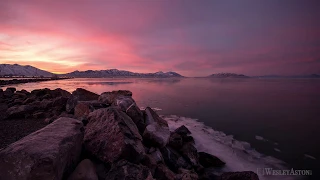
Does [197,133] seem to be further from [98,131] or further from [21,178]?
[21,178]

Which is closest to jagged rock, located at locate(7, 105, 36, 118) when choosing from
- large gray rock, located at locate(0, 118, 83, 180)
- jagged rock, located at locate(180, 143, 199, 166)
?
large gray rock, located at locate(0, 118, 83, 180)

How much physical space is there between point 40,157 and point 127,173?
159 cm

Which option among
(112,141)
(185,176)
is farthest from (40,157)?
(185,176)

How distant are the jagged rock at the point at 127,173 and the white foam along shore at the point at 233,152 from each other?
15.6 ft

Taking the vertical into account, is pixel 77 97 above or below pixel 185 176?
above

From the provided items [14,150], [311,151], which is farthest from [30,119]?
[311,151]

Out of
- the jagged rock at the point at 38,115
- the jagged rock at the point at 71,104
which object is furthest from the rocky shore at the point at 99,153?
the jagged rock at the point at 71,104

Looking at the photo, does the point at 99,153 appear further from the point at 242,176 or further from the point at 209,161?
the point at 209,161

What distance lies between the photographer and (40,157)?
300 centimetres

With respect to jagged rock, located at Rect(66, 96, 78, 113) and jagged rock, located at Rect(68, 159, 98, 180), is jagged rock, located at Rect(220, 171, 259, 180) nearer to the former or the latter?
jagged rock, located at Rect(68, 159, 98, 180)

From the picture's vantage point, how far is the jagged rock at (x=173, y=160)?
6055 millimetres

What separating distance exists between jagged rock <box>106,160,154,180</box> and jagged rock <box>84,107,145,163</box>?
1.96 feet

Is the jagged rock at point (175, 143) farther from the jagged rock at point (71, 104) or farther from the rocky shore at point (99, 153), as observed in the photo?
the jagged rock at point (71, 104)

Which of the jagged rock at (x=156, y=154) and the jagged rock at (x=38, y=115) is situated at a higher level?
the jagged rock at (x=38, y=115)
